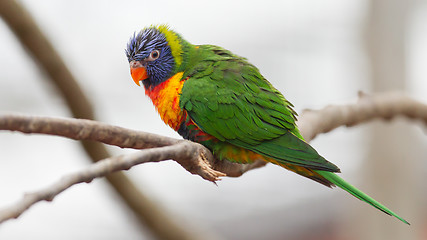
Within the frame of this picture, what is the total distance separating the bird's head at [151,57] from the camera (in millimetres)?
2117

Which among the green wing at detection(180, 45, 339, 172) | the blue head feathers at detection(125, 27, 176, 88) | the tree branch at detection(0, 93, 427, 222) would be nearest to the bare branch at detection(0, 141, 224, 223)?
the tree branch at detection(0, 93, 427, 222)

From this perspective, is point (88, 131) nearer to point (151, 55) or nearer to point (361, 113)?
point (151, 55)

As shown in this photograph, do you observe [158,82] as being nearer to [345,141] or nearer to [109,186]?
[109,186]

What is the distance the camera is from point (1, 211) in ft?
2.69

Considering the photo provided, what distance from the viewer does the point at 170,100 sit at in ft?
6.44

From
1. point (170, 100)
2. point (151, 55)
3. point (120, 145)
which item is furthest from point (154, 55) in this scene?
point (120, 145)

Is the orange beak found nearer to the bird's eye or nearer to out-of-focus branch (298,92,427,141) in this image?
the bird's eye

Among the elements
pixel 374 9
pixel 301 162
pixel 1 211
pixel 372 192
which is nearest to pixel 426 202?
pixel 372 192

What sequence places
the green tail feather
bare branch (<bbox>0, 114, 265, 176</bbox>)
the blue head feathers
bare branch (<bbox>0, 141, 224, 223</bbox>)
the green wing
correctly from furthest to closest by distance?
the blue head feathers < the green wing < the green tail feather < bare branch (<bbox>0, 114, 265, 176</bbox>) < bare branch (<bbox>0, 141, 224, 223</bbox>)

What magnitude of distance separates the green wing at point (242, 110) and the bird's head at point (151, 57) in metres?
0.15

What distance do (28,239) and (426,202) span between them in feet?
14.2

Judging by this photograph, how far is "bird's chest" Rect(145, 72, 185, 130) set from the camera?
1.94 meters

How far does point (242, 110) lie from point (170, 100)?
302 mm

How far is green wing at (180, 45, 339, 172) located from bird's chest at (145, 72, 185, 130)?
45 millimetres
